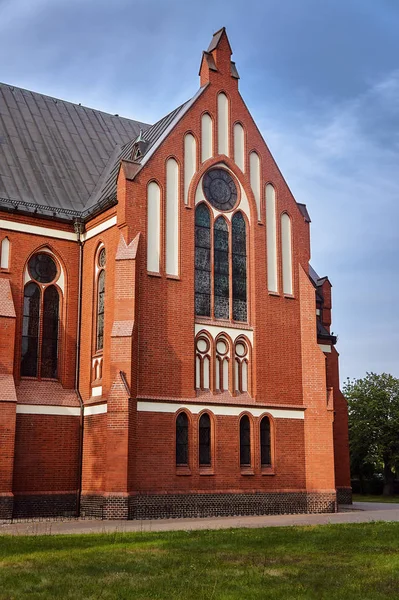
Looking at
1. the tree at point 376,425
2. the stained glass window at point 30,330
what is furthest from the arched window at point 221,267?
the tree at point 376,425

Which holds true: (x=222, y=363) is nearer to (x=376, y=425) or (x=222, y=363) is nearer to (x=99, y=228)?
(x=99, y=228)

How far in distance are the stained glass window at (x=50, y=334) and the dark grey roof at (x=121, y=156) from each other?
3968 millimetres

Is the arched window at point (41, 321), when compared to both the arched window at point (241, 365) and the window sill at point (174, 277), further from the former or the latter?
the arched window at point (241, 365)

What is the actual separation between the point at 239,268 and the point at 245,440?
21.3ft

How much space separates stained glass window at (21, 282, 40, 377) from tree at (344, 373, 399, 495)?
34.2 m

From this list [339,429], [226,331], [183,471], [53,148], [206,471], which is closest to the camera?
[183,471]

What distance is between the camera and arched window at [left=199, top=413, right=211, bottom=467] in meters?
26.5

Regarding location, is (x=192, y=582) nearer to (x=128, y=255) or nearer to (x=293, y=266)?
(x=128, y=255)

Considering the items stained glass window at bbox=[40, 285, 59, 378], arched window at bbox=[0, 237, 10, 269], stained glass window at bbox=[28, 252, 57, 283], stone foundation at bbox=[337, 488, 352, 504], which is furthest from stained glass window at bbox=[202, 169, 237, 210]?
stone foundation at bbox=[337, 488, 352, 504]

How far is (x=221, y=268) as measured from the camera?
94.0 feet

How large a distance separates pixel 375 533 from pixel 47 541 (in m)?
7.85

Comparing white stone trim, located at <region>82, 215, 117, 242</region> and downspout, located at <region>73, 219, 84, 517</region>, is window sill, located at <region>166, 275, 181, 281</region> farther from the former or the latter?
downspout, located at <region>73, 219, 84, 517</region>

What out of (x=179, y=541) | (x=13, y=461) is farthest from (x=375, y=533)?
(x=13, y=461)

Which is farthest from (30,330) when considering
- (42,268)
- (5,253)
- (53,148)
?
(53,148)
